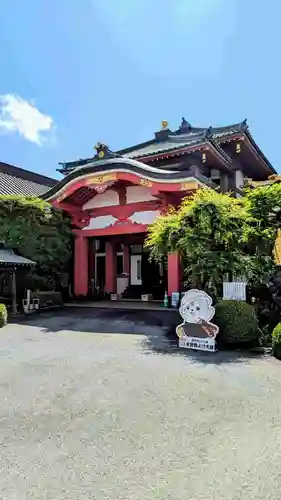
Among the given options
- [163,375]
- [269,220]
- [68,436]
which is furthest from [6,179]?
[68,436]

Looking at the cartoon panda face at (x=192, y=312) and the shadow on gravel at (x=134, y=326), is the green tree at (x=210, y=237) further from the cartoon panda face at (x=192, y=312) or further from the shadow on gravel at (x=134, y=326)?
the shadow on gravel at (x=134, y=326)

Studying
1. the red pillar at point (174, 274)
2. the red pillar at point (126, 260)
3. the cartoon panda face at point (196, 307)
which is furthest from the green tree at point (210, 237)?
the red pillar at point (126, 260)

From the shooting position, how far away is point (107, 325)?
9.73m

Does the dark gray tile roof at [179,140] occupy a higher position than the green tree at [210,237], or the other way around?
the dark gray tile roof at [179,140]

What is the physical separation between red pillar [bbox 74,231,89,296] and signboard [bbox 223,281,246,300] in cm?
801

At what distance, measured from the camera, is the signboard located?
778 cm

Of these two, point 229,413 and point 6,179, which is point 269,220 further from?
point 6,179

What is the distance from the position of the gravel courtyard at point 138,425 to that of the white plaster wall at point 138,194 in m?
7.66

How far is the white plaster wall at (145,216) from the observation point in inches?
520

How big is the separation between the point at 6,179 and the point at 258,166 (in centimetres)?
1401

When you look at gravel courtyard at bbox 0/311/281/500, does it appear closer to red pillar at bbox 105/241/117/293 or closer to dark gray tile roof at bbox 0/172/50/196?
red pillar at bbox 105/241/117/293

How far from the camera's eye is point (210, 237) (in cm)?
805

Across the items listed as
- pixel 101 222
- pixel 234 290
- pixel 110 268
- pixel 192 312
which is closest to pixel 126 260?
pixel 110 268

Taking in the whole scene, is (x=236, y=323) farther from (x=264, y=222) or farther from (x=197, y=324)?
(x=264, y=222)
